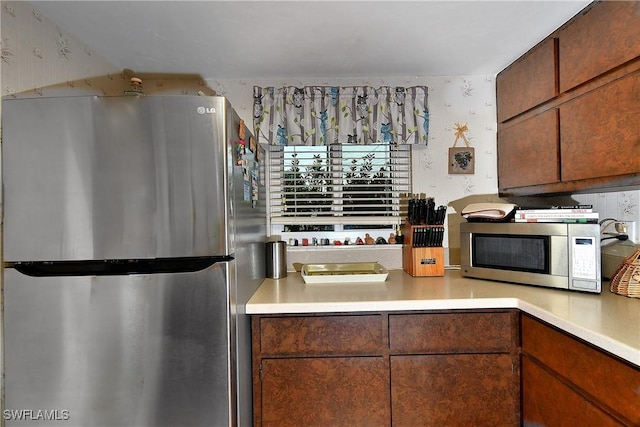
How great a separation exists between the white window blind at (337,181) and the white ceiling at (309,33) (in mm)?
501

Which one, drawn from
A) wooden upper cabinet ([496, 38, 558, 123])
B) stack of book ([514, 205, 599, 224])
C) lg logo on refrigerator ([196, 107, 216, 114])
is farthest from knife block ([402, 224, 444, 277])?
lg logo on refrigerator ([196, 107, 216, 114])

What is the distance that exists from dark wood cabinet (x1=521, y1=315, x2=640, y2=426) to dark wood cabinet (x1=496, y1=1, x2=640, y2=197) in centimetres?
72

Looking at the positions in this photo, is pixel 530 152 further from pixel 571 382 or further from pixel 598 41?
pixel 571 382

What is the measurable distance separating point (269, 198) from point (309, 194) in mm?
271

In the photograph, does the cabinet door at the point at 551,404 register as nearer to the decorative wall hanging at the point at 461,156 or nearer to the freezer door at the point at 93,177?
the decorative wall hanging at the point at 461,156

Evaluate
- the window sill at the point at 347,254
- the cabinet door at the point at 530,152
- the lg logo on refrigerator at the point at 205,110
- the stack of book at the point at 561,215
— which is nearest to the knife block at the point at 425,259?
the window sill at the point at 347,254

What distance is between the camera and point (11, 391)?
130 cm

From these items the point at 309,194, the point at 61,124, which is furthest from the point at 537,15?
the point at 61,124

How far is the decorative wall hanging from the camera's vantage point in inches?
94.0

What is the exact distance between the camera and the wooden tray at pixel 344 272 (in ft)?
6.46

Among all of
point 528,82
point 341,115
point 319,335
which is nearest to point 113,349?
point 319,335

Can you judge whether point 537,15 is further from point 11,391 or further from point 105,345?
point 11,391

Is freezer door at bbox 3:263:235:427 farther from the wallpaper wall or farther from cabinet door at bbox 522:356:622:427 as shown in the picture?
cabinet door at bbox 522:356:622:427

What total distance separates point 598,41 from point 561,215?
2.51 feet
